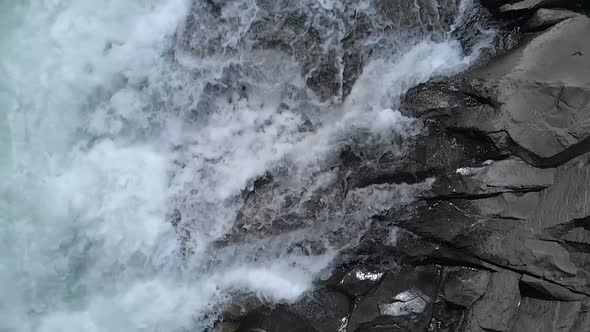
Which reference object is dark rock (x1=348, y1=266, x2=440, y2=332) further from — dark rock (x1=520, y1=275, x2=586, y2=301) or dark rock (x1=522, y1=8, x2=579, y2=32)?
dark rock (x1=522, y1=8, x2=579, y2=32)

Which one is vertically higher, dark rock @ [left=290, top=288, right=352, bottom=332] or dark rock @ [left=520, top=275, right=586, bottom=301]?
dark rock @ [left=290, top=288, right=352, bottom=332]

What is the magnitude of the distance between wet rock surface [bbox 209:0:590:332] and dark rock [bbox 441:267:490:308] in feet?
0.04

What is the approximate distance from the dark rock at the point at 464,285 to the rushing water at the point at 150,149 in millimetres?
1191

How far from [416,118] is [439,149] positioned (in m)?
0.44

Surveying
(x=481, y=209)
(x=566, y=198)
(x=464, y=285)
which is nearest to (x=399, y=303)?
(x=464, y=285)

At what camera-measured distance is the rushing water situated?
5.60 meters

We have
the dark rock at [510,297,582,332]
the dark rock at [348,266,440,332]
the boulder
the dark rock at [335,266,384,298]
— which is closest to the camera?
the boulder

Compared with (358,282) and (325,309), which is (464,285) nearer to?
(358,282)

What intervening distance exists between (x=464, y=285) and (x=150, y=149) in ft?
12.7

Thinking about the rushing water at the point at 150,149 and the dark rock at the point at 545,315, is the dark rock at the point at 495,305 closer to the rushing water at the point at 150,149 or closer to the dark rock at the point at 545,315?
the dark rock at the point at 545,315

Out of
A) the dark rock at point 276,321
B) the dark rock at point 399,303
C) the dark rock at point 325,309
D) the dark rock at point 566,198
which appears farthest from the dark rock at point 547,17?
the dark rock at point 276,321

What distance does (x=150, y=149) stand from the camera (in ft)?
19.3

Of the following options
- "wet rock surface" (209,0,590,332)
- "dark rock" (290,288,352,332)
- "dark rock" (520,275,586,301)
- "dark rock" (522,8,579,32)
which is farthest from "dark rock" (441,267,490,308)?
"dark rock" (522,8,579,32)

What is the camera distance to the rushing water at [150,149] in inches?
221
